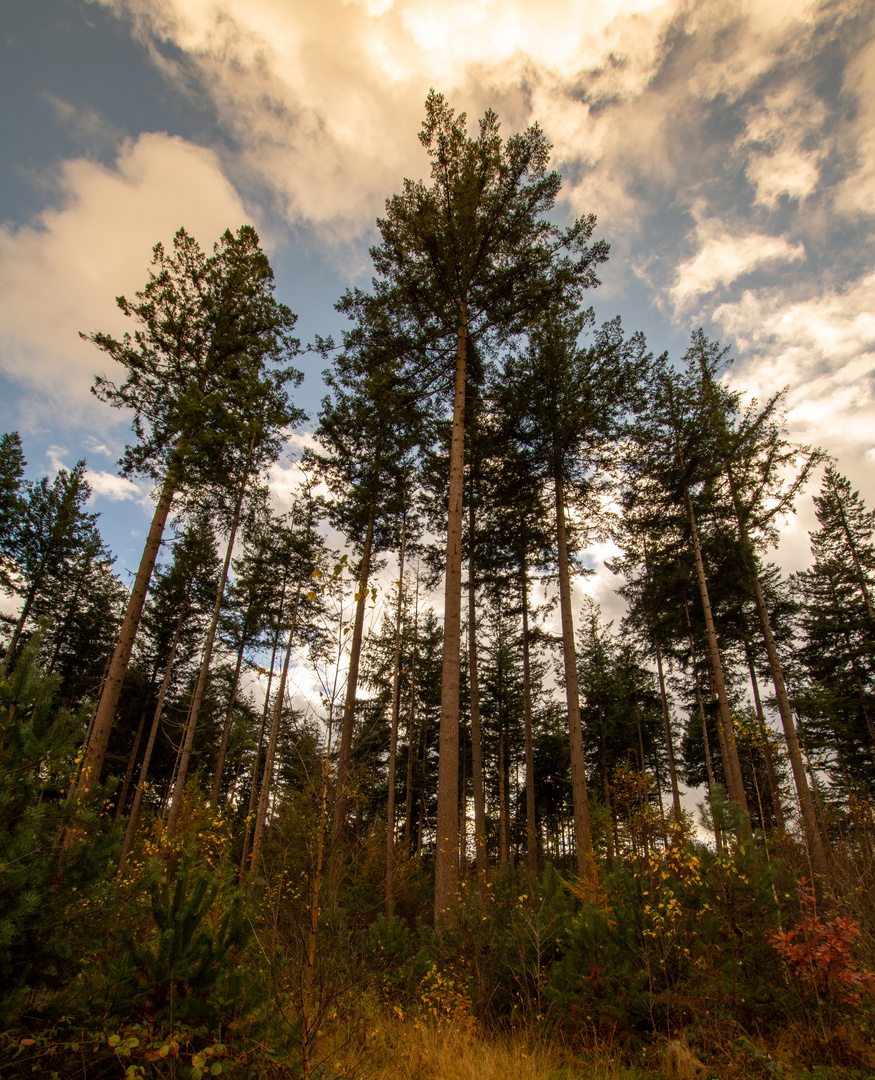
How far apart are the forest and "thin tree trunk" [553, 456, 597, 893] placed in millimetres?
74

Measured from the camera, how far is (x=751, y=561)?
14039 millimetres

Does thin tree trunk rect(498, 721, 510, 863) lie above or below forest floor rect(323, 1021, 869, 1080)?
above

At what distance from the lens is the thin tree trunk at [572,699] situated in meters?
9.38

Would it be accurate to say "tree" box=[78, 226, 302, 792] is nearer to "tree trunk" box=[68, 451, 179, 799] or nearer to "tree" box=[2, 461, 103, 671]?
"tree trunk" box=[68, 451, 179, 799]

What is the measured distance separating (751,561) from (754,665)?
894cm

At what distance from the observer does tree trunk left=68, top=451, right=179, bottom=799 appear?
7254mm

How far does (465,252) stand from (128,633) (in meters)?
9.44

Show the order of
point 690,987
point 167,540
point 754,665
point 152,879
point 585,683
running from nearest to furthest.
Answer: point 152,879
point 690,987
point 167,540
point 754,665
point 585,683

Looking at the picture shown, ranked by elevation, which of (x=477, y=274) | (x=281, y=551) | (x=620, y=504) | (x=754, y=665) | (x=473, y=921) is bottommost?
(x=473, y=921)

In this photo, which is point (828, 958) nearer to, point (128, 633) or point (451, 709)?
point (451, 709)

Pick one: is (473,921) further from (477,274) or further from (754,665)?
(754,665)

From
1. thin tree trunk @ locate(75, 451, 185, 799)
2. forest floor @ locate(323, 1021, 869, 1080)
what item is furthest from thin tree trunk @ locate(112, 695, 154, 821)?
forest floor @ locate(323, 1021, 869, 1080)

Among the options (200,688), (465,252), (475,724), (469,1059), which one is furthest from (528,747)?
(465,252)

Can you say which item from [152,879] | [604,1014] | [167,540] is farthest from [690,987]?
[167,540]
